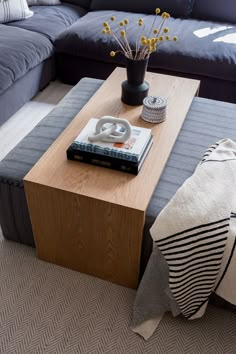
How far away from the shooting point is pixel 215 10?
258cm

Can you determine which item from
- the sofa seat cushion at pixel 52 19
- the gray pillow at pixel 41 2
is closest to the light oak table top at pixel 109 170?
the sofa seat cushion at pixel 52 19

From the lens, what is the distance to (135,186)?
1184 millimetres

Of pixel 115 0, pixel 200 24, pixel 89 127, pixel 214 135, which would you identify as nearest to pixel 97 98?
pixel 89 127

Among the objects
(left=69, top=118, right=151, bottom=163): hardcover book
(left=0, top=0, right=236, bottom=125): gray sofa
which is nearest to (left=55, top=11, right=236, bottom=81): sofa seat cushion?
(left=0, top=0, right=236, bottom=125): gray sofa

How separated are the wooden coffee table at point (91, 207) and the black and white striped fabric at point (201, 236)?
0.36 ft

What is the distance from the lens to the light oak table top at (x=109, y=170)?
116 cm

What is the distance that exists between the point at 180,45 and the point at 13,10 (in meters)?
1.22

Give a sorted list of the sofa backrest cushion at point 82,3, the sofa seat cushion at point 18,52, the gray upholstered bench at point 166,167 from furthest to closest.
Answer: the sofa backrest cushion at point 82,3, the sofa seat cushion at point 18,52, the gray upholstered bench at point 166,167

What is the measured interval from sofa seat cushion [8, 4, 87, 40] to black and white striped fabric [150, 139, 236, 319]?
5.99 ft

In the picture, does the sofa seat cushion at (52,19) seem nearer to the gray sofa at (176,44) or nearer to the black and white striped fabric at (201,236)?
the gray sofa at (176,44)

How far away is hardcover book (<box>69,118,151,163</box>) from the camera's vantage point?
1207 mm

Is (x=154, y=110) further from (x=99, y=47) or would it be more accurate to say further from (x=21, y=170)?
(x=99, y=47)

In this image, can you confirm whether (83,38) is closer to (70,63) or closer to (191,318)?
(70,63)

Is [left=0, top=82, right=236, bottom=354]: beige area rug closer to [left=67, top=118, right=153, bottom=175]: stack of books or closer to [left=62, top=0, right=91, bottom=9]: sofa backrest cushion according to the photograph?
[left=67, top=118, right=153, bottom=175]: stack of books
